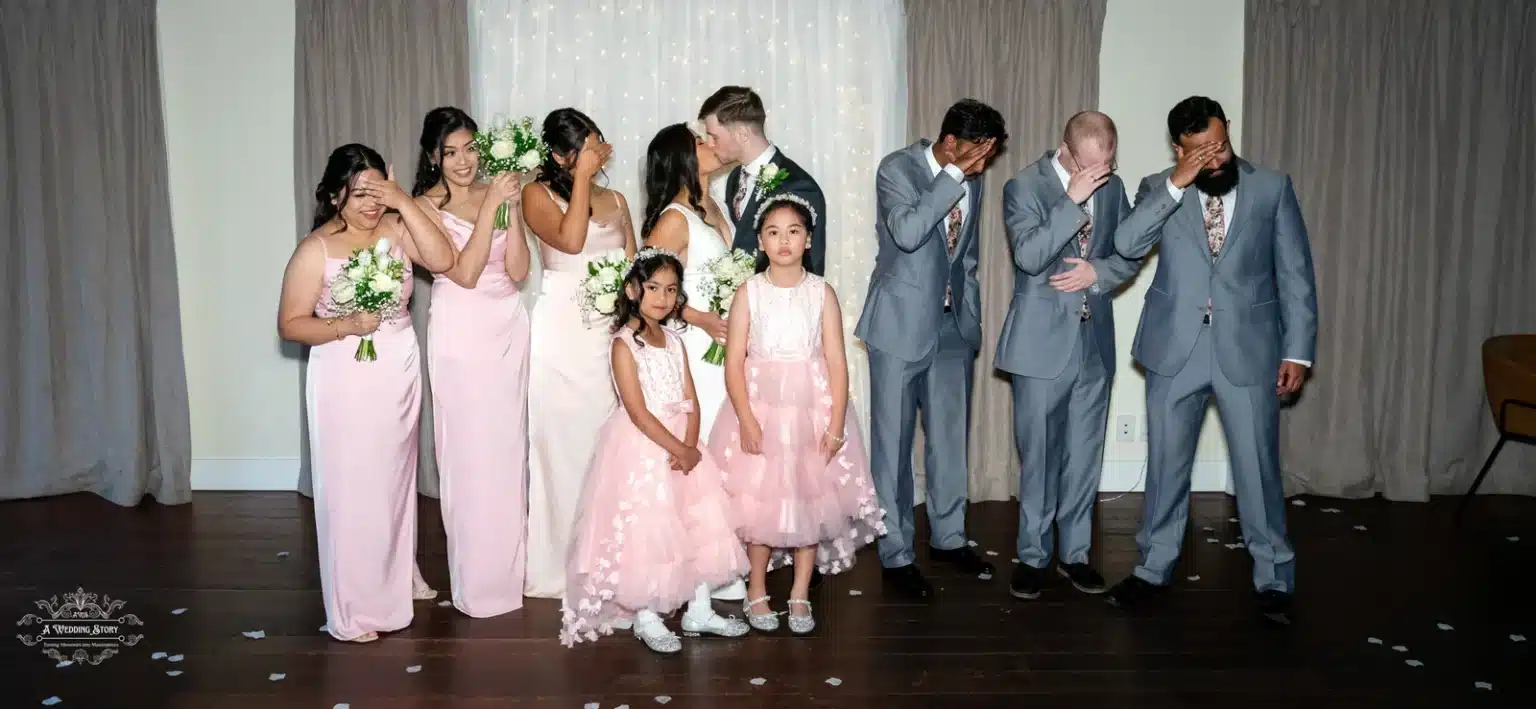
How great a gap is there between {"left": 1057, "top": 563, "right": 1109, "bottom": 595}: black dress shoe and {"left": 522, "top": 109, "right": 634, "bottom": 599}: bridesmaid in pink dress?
1866 mm

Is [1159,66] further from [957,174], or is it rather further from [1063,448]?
[1063,448]

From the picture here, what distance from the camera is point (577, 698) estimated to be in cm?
383

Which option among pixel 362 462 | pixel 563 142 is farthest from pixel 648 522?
pixel 563 142

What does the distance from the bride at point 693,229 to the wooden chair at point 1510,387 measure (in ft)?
12.2

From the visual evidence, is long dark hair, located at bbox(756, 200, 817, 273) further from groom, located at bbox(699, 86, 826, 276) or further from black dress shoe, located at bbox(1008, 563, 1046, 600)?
black dress shoe, located at bbox(1008, 563, 1046, 600)

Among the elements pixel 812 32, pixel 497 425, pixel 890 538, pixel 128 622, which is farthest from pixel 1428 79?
pixel 128 622

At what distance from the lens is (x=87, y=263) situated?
638 centimetres

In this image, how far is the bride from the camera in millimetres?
4586

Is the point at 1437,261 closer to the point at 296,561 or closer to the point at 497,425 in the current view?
the point at 497,425

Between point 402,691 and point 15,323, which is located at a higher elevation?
point 15,323

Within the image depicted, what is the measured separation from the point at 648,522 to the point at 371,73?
10.8 ft

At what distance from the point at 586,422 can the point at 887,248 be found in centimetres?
133

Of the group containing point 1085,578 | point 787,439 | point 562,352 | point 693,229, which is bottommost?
point 1085,578

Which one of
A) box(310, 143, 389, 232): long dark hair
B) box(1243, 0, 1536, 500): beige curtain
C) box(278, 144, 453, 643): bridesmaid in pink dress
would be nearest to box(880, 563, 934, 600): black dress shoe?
box(278, 144, 453, 643): bridesmaid in pink dress
